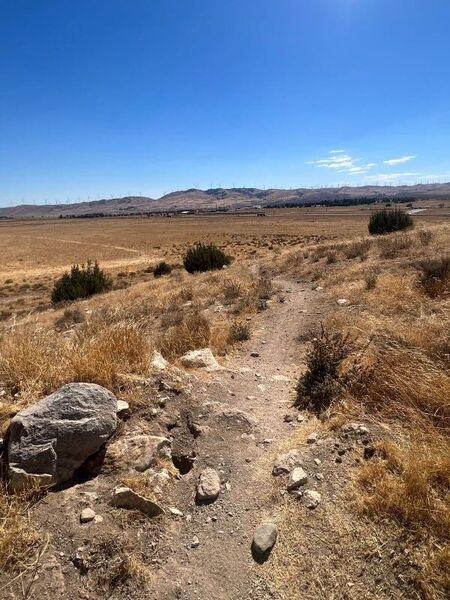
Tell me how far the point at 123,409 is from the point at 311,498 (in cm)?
193

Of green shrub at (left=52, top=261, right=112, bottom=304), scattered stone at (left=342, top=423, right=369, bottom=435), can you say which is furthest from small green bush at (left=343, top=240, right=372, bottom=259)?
green shrub at (left=52, top=261, right=112, bottom=304)

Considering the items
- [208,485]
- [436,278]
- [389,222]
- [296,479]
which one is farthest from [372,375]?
[389,222]

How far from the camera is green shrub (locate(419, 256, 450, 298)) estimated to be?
297 inches

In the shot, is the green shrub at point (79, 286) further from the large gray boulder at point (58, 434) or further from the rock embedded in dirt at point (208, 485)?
the rock embedded in dirt at point (208, 485)

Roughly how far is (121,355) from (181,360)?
118 centimetres

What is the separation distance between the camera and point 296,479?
3.38 m

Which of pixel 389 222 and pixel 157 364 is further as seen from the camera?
pixel 389 222

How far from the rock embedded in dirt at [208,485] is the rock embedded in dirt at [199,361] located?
2.08 meters

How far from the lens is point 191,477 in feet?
11.9

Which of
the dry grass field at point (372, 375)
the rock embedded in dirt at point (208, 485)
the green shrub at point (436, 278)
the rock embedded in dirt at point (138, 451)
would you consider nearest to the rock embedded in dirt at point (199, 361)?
the dry grass field at point (372, 375)

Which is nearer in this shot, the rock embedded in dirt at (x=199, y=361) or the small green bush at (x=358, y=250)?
the rock embedded in dirt at (x=199, y=361)

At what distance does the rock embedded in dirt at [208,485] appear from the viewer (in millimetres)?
3354

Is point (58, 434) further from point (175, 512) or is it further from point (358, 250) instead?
point (358, 250)

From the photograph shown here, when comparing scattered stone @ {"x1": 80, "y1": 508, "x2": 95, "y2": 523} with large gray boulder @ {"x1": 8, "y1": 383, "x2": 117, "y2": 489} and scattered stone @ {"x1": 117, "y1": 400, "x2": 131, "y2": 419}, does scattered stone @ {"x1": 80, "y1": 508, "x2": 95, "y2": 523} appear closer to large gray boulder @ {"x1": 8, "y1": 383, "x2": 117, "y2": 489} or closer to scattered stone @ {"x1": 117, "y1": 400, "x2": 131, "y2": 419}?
large gray boulder @ {"x1": 8, "y1": 383, "x2": 117, "y2": 489}
